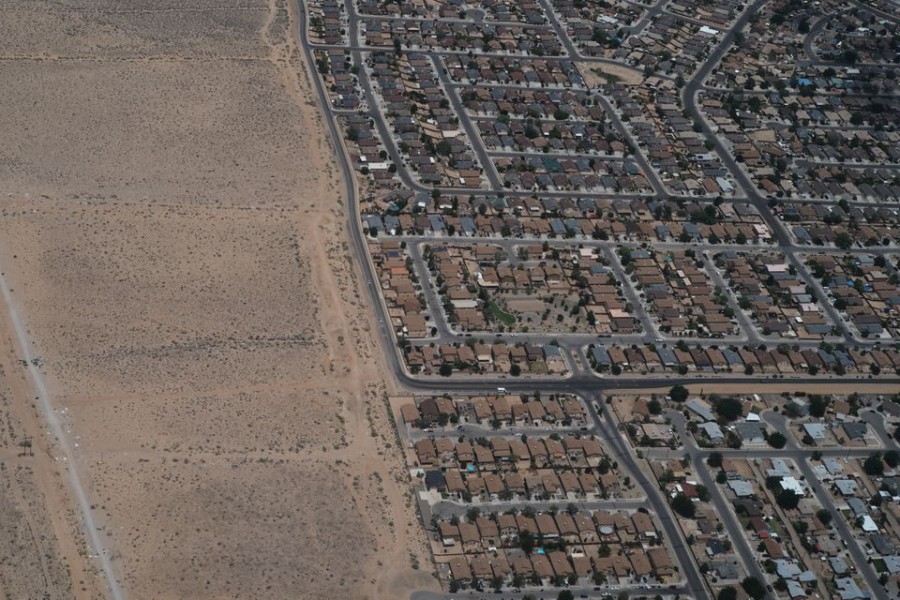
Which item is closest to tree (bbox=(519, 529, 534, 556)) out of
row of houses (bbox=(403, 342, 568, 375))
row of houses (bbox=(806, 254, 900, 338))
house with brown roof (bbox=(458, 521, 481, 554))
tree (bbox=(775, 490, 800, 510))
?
house with brown roof (bbox=(458, 521, 481, 554))

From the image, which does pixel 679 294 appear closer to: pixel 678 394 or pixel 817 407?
pixel 678 394

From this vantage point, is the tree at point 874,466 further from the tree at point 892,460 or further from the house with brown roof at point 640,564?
the house with brown roof at point 640,564

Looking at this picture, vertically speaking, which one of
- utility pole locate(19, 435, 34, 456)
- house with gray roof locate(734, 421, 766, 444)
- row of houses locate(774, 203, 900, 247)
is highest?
utility pole locate(19, 435, 34, 456)

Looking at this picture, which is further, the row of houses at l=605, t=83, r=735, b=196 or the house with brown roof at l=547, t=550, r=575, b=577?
the row of houses at l=605, t=83, r=735, b=196

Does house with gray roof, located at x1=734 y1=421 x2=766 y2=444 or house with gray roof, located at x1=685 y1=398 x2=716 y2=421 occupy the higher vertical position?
house with gray roof, located at x1=734 y1=421 x2=766 y2=444

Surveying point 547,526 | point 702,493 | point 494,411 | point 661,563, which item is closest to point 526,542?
point 547,526

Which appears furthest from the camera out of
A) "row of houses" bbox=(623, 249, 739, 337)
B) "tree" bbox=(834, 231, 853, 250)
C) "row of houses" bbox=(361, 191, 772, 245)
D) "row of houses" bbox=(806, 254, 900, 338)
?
"tree" bbox=(834, 231, 853, 250)

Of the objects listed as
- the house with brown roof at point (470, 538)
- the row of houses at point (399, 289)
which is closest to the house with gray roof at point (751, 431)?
the house with brown roof at point (470, 538)

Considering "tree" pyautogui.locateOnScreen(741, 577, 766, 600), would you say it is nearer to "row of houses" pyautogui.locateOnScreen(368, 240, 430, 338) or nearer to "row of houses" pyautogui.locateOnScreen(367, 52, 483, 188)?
"row of houses" pyautogui.locateOnScreen(368, 240, 430, 338)
